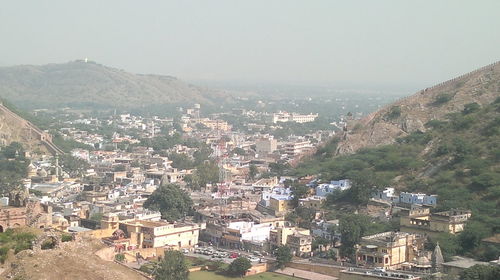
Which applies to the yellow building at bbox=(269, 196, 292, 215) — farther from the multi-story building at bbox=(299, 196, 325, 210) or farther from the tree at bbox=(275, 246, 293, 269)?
the tree at bbox=(275, 246, 293, 269)

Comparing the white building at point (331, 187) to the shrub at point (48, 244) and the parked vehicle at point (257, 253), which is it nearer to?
the parked vehicle at point (257, 253)

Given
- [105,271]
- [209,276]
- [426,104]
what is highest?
[426,104]

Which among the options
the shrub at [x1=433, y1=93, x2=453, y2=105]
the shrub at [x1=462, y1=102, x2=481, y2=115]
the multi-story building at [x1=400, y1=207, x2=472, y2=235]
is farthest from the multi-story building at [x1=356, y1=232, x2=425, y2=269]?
the shrub at [x1=433, y1=93, x2=453, y2=105]

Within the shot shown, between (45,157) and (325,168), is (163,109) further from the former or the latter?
(325,168)

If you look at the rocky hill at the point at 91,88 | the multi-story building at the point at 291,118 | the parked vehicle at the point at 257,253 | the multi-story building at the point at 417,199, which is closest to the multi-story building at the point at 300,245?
the parked vehicle at the point at 257,253

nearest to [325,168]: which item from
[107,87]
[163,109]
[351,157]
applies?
[351,157]

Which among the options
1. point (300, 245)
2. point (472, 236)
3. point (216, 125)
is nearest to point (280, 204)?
point (300, 245)
